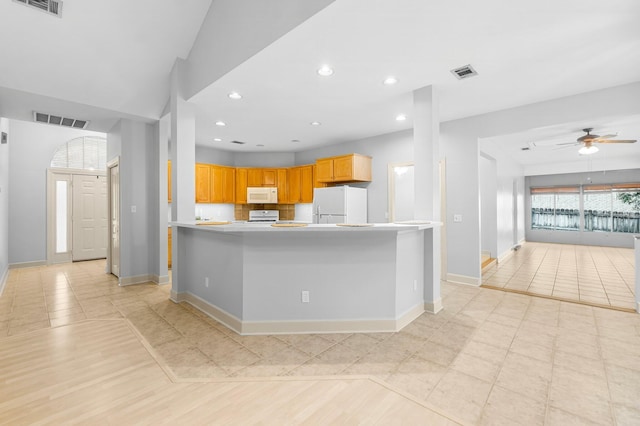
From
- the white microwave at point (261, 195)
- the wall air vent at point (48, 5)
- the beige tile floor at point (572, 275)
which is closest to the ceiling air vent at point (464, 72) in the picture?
the beige tile floor at point (572, 275)

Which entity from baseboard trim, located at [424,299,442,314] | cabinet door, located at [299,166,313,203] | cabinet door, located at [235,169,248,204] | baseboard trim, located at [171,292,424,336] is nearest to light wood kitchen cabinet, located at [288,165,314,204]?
cabinet door, located at [299,166,313,203]

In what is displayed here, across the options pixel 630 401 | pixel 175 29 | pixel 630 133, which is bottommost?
pixel 630 401

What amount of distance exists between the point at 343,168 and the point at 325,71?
9.22ft

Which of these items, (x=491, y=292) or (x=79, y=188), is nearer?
(x=491, y=292)

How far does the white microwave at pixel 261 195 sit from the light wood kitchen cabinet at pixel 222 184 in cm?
44

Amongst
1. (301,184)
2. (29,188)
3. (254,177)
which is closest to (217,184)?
(254,177)

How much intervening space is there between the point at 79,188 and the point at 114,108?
144 inches

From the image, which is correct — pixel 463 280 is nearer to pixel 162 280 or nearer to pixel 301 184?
pixel 301 184

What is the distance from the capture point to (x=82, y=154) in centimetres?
682

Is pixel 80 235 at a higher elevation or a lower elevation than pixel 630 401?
higher

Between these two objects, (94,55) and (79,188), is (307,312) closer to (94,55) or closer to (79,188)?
(94,55)

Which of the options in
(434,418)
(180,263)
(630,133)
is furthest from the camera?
(630,133)

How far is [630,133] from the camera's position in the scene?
562 cm

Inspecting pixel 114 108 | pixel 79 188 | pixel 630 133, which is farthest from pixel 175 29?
pixel 630 133
